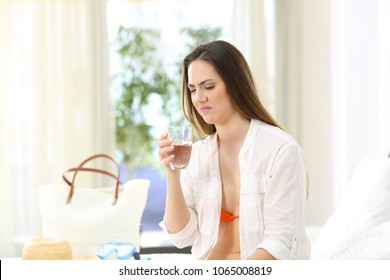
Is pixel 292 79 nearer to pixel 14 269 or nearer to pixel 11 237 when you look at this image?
pixel 11 237

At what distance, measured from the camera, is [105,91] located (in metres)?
5.32

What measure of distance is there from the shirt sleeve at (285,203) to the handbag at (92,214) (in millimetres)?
1178

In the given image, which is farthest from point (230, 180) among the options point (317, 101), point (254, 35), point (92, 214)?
point (254, 35)

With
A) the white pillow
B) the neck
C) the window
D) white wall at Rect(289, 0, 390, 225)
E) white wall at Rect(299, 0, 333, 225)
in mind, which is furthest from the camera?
the window

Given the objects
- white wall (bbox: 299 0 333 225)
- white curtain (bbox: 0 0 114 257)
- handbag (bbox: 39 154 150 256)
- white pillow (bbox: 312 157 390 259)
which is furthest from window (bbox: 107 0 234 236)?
white pillow (bbox: 312 157 390 259)

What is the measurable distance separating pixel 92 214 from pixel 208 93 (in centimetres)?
127

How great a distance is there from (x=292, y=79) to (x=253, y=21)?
0.54 meters

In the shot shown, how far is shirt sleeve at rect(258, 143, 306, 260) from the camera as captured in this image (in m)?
1.93

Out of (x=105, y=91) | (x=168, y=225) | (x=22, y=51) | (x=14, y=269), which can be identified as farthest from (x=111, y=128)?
(x=14, y=269)

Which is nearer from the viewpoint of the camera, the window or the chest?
the chest

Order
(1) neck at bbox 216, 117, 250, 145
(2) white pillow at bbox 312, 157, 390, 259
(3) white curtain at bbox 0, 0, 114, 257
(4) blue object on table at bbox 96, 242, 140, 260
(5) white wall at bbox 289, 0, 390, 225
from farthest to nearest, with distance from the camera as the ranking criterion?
(3) white curtain at bbox 0, 0, 114, 257 → (5) white wall at bbox 289, 0, 390, 225 → (4) blue object on table at bbox 96, 242, 140, 260 → (2) white pillow at bbox 312, 157, 390, 259 → (1) neck at bbox 216, 117, 250, 145

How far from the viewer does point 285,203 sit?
6.38ft

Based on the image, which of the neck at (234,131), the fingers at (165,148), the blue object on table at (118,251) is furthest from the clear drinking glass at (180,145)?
the blue object on table at (118,251)

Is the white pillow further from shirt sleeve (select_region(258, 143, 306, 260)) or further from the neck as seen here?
the neck
